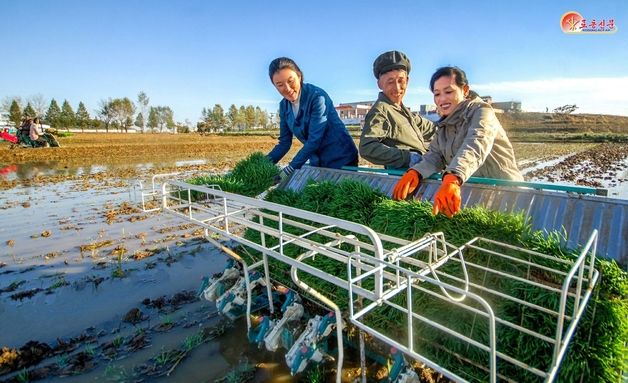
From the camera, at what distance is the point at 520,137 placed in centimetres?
4031

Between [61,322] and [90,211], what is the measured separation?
585 centimetres

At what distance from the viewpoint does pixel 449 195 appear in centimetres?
205

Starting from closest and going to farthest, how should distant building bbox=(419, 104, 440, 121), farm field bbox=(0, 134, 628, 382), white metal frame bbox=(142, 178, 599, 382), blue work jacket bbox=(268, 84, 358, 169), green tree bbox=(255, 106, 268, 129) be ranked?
white metal frame bbox=(142, 178, 599, 382) → farm field bbox=(0, 134, 628, 382) → blue work jacket bbox=(268, 84, 358, 169) → distant building bbox=(419, 104, 440, 121) → green tree bbox=(255, 106, 268, 129)

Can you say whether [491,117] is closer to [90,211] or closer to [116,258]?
[116,258]

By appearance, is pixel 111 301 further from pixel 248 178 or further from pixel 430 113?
pixel 430 113

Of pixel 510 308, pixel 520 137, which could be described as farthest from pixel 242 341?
pixel 520 137

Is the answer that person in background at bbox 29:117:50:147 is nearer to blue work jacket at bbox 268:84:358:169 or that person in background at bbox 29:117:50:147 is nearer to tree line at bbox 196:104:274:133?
blue work jacket at bbox 268:84:358:169

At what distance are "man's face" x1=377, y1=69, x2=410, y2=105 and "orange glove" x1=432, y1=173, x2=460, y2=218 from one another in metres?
1.99

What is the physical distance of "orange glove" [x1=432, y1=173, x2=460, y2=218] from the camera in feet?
6.73

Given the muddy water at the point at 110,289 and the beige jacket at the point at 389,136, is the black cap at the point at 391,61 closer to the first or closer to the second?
the beige jacket at the point at 389,136

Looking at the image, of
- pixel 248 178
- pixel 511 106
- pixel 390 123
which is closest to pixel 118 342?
pixel 248 178

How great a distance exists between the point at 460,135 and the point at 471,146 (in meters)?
0.42

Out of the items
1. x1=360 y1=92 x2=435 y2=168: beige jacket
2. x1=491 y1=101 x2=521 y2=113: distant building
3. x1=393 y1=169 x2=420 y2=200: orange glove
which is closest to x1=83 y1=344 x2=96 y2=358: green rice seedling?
x1=393 y1=169 x2=420 y2=200: orange glove

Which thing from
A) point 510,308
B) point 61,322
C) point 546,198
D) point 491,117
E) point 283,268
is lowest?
point 61,322
